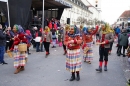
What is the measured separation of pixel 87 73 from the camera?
7.39 metres

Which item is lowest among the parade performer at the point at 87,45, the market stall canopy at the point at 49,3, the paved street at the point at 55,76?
the paved street at the point at 55,76

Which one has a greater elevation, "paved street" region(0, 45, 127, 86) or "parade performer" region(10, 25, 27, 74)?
"parade performer" region(10, 25, 27, 74)

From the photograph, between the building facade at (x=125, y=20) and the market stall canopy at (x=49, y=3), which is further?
the building facade at (x=125, y=20)

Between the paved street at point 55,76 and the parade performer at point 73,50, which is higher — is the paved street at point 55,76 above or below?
below

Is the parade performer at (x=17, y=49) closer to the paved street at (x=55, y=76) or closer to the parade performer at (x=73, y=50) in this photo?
the paved street at (x=55, y=76)

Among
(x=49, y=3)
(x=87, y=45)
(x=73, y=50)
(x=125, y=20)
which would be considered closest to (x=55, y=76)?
(x=73, y=50)

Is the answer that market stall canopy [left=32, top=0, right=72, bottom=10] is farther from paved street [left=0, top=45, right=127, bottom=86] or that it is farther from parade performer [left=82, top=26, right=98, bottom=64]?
paved street [left=0, top=45, right=127, bottom=86]

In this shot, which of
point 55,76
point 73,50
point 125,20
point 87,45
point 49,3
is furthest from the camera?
point 125,20

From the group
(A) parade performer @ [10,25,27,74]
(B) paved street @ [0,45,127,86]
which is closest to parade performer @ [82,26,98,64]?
(B) paved street @ [0,45,127,86]

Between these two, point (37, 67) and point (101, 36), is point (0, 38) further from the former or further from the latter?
point (101, 36)

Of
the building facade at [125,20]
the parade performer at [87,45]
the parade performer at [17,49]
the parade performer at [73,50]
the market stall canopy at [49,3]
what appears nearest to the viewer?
the parade performer at [73,50]

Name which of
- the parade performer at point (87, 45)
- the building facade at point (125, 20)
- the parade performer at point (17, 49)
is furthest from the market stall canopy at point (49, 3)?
the building facade at point (125, 20)

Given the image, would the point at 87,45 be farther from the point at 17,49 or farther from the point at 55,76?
the point at 17,49

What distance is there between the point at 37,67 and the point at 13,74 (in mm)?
1342
